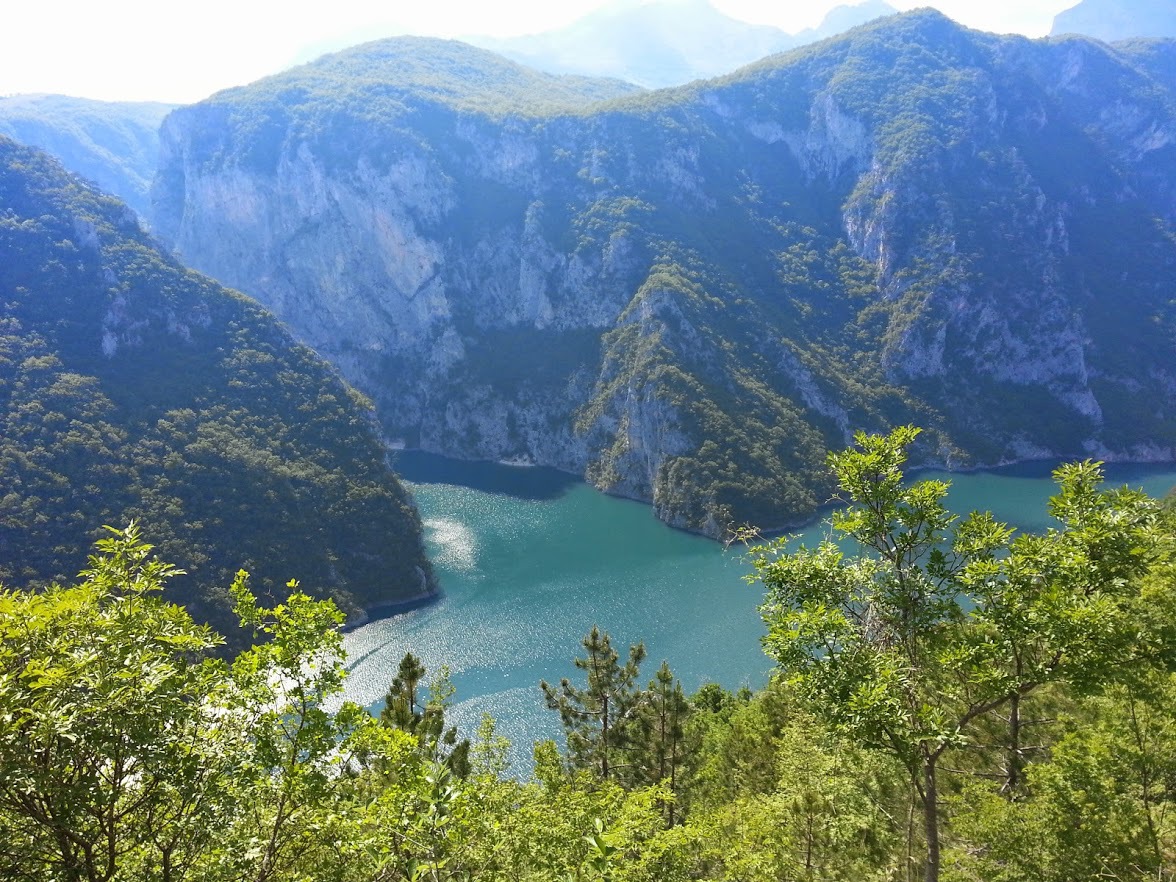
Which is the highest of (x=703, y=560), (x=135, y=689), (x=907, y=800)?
(x=135, y=689)

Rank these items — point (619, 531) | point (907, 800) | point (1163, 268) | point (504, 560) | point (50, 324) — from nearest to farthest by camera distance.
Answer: point (907, 800), point (50, 324), point (504, 560), point (619, 531), point (1163, 268)

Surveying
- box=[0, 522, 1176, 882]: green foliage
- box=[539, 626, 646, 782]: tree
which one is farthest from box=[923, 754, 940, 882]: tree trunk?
box=[539, 626, 646, 782]: tree

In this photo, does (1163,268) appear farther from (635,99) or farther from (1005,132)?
(635,99)

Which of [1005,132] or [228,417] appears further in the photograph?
[1005,132]

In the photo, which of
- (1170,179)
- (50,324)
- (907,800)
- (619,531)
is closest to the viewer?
(907,800)

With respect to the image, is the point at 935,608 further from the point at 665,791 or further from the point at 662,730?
the point at 662,730

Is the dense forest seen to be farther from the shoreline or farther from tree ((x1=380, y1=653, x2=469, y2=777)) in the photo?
the shoreline

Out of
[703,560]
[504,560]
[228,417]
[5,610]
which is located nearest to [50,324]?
[228,417]
